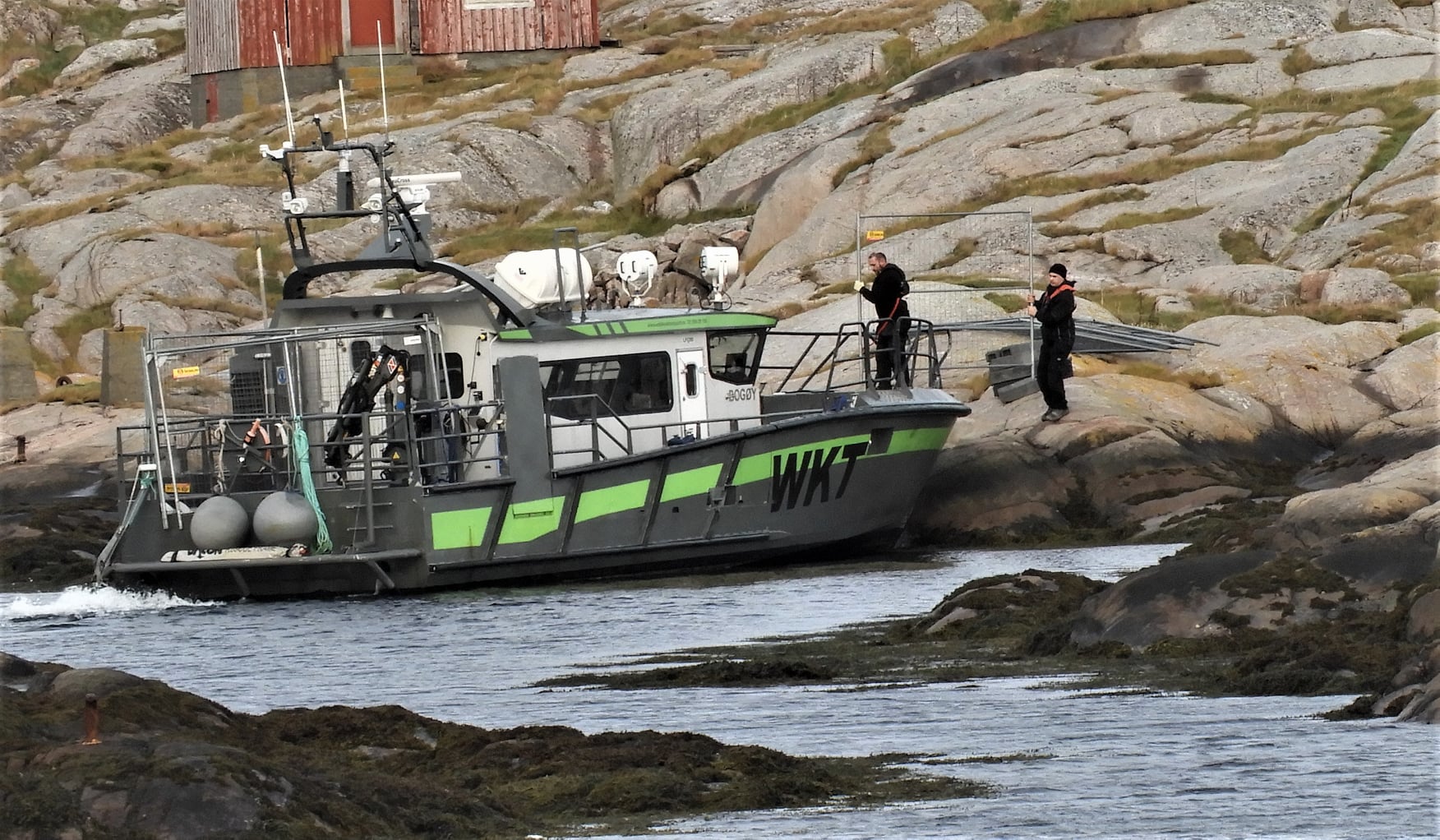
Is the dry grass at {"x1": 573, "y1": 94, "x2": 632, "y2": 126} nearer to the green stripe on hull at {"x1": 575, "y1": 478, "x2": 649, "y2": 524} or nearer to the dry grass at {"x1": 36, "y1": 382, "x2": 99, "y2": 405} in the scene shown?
the dry grass at {"x1": 36, "y1": 382, "x2": 99, "y2": 405}

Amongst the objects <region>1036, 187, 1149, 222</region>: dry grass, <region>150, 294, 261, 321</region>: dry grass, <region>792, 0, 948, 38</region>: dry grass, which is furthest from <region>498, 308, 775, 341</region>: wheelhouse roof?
<region>792, 0, 948, 38</region>: dry grass

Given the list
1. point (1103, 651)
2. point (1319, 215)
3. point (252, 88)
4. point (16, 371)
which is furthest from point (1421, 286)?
point (252, 88)

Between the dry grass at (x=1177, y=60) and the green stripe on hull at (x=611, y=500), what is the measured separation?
2059cm

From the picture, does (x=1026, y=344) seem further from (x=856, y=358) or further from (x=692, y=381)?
(x=692, y=381)

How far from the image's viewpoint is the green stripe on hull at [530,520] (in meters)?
21.4

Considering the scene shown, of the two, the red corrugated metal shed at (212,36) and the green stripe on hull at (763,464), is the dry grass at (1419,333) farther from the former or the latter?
the red corrugated metal shed at (212,36)

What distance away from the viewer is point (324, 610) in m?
20.3

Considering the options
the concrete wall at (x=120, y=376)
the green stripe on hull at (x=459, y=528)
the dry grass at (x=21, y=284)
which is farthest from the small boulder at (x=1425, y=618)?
the dry grass at (x=21, y=284)

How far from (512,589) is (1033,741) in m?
10.4

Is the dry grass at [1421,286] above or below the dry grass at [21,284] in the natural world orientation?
above

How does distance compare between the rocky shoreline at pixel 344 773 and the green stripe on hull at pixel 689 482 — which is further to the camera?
the green stripe on hull at pixel 689 482

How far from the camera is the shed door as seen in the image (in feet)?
164

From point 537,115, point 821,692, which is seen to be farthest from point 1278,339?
point 537,115

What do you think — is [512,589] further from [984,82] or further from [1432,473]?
[984,82]
